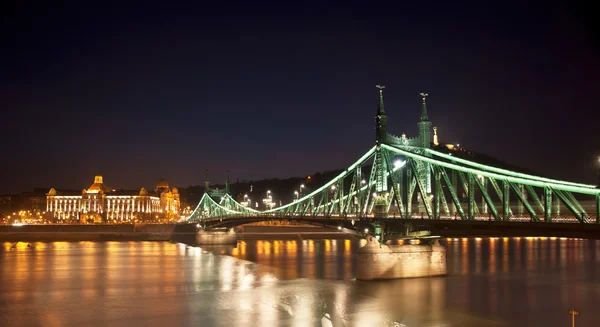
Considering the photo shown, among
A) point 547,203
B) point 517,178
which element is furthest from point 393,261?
point 547,203

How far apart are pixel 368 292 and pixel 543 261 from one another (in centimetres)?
3068

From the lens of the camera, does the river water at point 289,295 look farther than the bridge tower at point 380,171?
No

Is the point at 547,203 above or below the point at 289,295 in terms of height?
above

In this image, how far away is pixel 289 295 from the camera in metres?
37.8

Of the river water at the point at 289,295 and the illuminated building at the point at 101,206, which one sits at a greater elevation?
the illuminated building at the point at 101,206

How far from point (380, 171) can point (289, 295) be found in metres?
12.8

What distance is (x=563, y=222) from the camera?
27875 millimetres

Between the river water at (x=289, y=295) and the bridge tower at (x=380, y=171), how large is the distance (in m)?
5.34

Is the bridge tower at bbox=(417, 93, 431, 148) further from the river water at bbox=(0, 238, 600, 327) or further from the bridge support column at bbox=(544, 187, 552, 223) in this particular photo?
the bridge support column at bbox=(544, 187, 552, 223)

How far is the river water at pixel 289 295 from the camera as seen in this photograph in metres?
30.2

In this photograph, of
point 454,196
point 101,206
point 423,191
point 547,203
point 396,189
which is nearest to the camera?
point 547,203

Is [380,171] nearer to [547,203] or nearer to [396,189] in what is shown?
[396,189]

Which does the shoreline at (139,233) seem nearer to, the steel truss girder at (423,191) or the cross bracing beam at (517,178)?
the steel truss girder at (423,191)

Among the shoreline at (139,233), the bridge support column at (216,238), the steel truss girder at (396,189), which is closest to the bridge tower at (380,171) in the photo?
the steel truss girder at (396,189)
